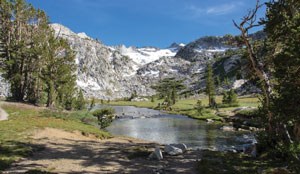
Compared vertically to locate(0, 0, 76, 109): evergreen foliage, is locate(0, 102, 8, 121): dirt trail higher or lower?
lower

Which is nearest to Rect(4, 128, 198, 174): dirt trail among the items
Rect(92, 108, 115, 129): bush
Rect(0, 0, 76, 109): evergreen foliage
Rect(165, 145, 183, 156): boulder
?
Rect(165, 145, 183, 156): boulder

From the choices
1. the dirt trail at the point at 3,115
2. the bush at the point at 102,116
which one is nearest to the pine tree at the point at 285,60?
the dirt trail at the point at 3,115

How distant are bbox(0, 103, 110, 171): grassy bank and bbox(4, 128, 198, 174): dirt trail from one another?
950 millimetres

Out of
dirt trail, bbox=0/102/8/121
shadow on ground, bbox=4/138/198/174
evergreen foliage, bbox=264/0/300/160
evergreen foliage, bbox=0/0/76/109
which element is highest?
evergreen foliage, bbox=0/0/76/109

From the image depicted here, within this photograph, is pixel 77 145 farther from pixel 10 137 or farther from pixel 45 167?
pixel 45 167

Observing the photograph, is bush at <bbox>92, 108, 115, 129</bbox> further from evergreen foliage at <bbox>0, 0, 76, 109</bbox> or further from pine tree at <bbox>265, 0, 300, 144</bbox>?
pine tree at <bbox>265, 0, 300, 144</bbox>

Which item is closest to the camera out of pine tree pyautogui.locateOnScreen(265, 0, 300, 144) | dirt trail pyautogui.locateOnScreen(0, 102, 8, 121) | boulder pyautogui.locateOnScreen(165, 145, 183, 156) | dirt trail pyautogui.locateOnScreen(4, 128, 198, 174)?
pine tree pyautogui.locateOnScreen(265, 0, 300, 144)

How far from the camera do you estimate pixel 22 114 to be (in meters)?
41.5

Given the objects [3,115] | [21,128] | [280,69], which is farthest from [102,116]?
[280,69]

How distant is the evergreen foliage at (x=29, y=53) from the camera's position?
54812 mm

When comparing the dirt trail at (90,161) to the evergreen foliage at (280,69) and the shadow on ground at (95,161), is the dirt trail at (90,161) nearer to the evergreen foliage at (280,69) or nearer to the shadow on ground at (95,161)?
the shadow on ground at (95,161)

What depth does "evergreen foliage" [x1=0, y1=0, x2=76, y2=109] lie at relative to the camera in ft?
180

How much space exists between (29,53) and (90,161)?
4092 cm

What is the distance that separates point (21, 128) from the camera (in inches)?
1245
